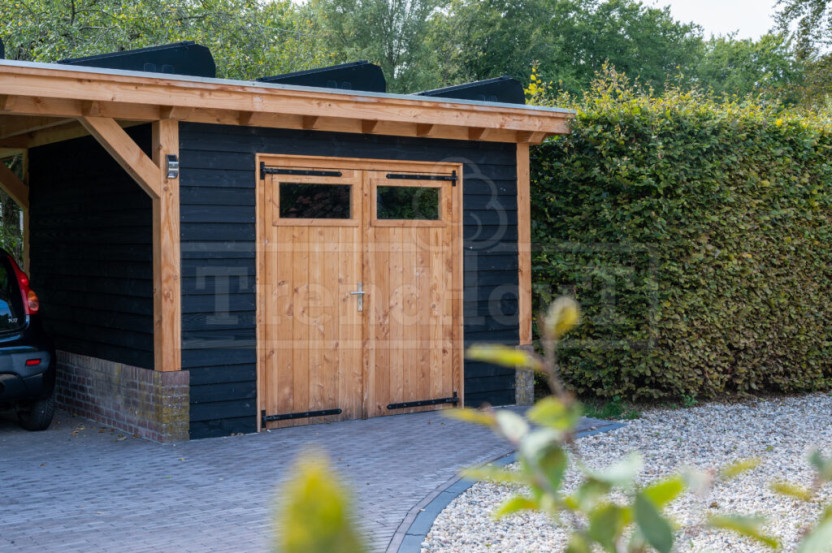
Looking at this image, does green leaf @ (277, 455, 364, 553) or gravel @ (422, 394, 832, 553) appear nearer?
green leaf @ (277, 455, 364, 553)

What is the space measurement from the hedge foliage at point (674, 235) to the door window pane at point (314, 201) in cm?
220

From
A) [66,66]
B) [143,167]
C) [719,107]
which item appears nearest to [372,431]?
[143,167]

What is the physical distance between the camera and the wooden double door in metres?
8.02

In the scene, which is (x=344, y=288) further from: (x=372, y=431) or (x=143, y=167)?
(x=143, y=167)

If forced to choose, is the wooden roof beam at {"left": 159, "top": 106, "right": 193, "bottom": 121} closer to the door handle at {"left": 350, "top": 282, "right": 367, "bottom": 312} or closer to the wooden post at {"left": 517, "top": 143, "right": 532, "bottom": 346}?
the door handle at {"left": 350, "top": 282, "right": 367, "bottom": 312}

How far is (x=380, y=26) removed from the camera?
3612 cm

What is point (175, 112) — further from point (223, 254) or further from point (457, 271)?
point (457, 271)

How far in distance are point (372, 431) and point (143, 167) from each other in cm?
281

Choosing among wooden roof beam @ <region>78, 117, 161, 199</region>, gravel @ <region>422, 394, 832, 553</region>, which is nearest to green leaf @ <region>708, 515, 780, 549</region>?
gravel @ <region>422, 394, 832, 553</region>

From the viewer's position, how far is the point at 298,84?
800cm

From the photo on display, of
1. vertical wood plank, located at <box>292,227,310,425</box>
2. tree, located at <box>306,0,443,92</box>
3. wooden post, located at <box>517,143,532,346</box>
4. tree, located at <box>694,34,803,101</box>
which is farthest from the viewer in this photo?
tree, located at <box>694,34,803,101</box>

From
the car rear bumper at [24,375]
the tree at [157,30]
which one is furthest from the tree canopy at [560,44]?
the car rear bumper at [24,375]

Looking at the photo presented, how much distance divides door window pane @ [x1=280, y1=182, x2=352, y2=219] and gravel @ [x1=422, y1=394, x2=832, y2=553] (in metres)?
2.88

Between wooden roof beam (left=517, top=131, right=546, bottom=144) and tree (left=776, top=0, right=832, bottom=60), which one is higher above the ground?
tree (left=776, top=0, right=832, bottom=60)
